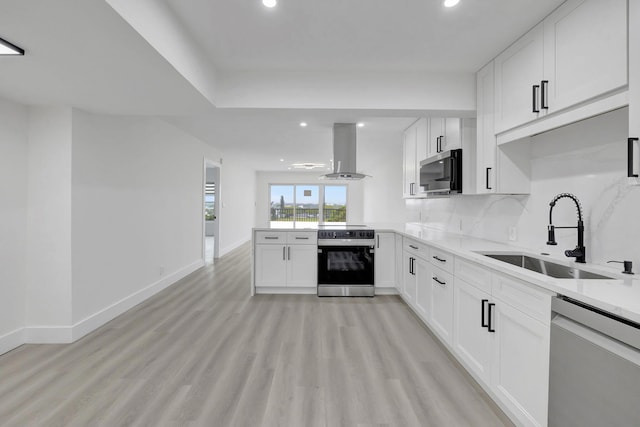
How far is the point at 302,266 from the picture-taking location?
4.04 m

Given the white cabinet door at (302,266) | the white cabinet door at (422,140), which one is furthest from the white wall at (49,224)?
the white cabinet door at (422,140)

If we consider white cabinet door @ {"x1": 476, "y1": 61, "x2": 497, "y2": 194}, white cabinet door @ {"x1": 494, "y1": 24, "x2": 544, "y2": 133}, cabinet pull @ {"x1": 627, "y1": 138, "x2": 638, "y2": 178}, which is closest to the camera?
cabinet pull @ {"x1": 627, "y1": 138, "x2": 638, "y2": 178}

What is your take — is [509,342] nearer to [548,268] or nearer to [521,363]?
[521,363]

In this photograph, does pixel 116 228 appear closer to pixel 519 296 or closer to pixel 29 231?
pixel 29 231

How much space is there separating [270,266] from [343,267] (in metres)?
0.98

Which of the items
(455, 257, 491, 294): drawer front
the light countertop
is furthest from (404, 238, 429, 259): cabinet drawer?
the light countertop

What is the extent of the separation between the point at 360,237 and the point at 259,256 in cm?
137

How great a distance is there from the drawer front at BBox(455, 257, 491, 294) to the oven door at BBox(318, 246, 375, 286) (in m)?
1.78

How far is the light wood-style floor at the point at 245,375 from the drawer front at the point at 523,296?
702 mm

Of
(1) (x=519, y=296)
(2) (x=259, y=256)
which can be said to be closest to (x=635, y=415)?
(1) (x=519, y=296)

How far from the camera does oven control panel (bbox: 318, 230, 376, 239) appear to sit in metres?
3.95

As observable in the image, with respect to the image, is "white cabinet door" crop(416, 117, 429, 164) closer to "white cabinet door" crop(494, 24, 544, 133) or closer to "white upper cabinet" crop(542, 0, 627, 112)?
"white cabinet door" crop(494, 24, 544, 133)

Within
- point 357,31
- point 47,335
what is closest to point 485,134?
point 357,31

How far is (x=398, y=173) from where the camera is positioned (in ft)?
20.8
